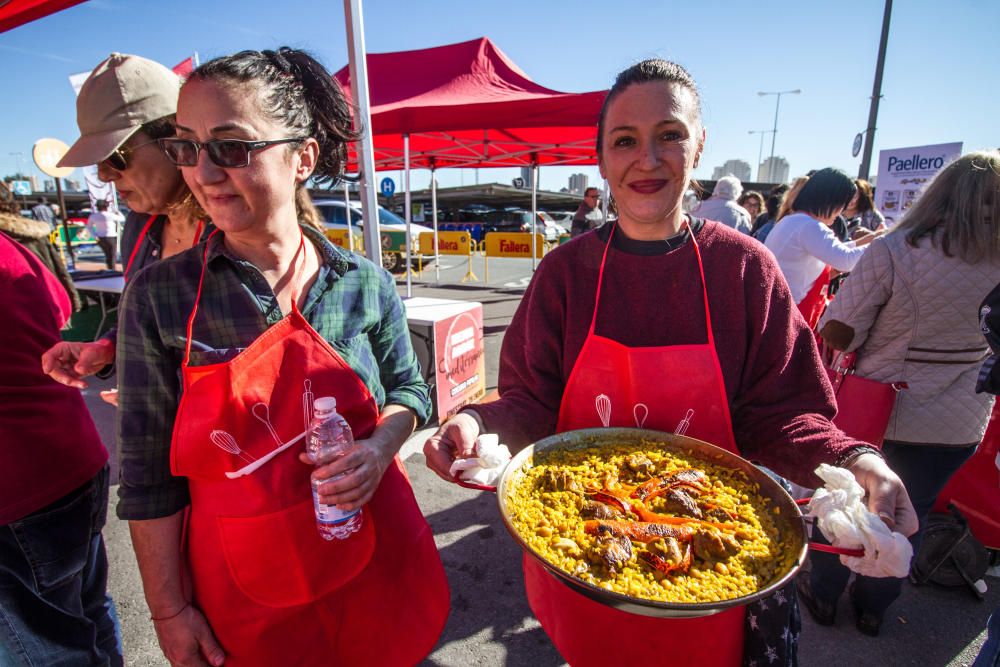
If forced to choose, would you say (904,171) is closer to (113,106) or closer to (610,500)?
(610,500)

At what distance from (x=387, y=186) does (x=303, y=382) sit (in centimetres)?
1222

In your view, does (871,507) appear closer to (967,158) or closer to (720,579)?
(720,579)

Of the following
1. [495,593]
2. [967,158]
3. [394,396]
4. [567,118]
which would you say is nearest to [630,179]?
[394,396]

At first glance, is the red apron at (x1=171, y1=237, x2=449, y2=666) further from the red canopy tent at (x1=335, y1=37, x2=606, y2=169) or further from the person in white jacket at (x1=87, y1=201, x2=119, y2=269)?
the person in white jacket at (x1=87, y1=201, x2=119, y2=269)

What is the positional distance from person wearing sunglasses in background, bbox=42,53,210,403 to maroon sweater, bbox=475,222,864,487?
46.9 inches

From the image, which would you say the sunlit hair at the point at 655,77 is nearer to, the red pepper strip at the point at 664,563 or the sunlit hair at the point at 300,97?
the sunlit hair at the point at 300,97

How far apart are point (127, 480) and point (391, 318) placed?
2.63 feet

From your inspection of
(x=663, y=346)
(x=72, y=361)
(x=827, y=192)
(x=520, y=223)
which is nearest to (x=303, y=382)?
(x=72, y=361)

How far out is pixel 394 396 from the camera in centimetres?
159

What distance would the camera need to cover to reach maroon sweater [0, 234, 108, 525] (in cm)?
146

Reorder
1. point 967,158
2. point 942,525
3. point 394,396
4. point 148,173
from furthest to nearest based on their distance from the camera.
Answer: point 942,525 < point 967,158 < point 148,173 < point 394,396

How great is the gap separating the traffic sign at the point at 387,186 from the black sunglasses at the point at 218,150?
38.0 feet

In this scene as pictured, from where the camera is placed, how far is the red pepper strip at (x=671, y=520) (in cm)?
123

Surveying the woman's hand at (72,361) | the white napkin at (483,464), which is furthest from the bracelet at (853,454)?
the woman's hand at (72,361)
